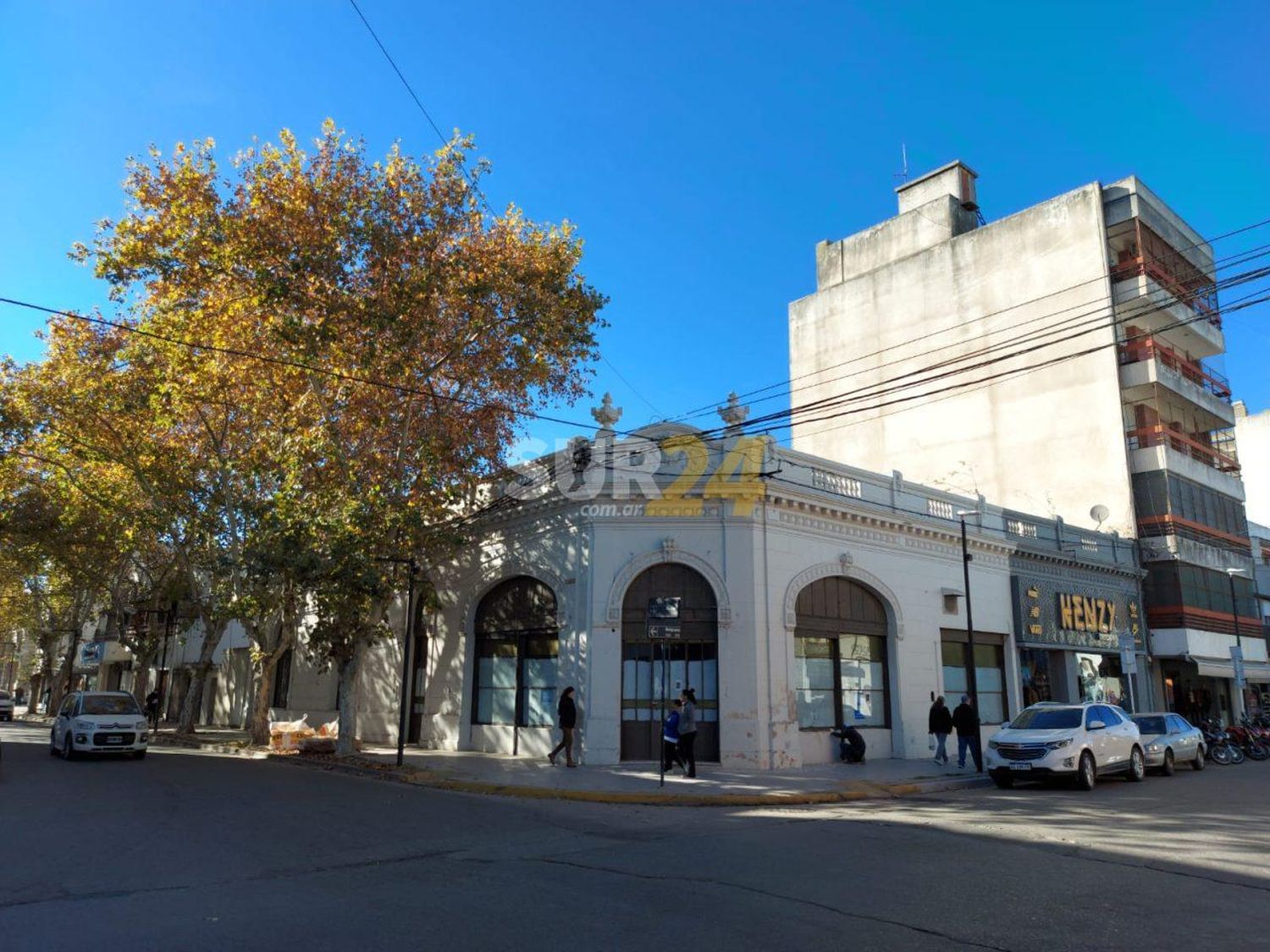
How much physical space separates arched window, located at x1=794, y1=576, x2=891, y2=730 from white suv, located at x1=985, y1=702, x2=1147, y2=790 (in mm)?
4449

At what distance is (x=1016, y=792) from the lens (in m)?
15.5

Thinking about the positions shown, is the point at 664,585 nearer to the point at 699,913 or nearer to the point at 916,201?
the point at 699,913

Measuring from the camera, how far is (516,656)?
72.0 feet

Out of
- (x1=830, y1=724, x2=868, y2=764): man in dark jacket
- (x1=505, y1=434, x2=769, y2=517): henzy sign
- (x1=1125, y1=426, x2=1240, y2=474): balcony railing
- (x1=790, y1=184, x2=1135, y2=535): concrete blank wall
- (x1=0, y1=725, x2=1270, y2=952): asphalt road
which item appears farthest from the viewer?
(x1=790, y1=184, x2=1135, y2=535): concrete blank wall

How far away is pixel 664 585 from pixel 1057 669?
1541cm

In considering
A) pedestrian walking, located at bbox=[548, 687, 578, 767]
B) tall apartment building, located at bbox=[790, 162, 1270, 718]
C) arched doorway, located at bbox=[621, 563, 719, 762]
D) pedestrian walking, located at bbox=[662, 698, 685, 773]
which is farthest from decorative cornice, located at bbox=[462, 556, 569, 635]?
tall apartment building, located at bbox=[790, 162, 1270, 718]

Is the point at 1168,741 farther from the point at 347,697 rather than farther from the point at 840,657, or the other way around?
the point at 347,697

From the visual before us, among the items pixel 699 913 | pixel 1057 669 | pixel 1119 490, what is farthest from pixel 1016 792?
pixel 1119 490

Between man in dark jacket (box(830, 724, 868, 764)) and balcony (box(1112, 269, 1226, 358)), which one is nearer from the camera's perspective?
man in dark jacket (box(830, 724, 868, 764))

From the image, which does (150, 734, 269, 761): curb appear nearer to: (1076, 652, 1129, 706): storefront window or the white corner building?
the white corner building

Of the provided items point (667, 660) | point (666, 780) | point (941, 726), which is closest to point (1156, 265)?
point (941, 726)

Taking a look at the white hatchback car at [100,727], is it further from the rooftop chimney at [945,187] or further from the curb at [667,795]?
the rooftop chimney at [945,187]

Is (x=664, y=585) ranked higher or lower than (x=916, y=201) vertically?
lower

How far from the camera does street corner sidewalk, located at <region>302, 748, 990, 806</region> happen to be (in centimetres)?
1430
